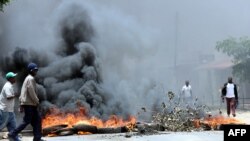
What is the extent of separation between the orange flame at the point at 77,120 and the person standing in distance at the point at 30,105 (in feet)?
7.72

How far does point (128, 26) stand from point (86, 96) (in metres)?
5.60

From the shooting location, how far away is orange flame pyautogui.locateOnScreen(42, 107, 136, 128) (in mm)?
11414

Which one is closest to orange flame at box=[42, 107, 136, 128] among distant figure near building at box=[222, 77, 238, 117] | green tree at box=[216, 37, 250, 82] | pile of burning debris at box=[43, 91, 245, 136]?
pile of burning debris at box=[43, 91, 245, 136]

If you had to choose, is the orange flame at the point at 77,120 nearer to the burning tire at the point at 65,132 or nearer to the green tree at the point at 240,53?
the burning tire at the point at 65,132

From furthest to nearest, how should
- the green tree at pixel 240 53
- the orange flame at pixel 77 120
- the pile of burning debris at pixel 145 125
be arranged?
the green tree at pixel 240 53
the orange flame at pixel 77 120
the pile of burning debris at pixel 145 125

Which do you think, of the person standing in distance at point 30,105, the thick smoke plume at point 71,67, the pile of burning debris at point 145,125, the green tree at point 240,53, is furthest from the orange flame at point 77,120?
the green tree at point 240,53

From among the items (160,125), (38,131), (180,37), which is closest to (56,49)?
(160,125)

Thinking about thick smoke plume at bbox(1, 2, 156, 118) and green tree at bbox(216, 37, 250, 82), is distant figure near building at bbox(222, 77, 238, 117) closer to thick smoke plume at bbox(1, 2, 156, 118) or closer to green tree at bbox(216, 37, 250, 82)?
thick smoke plume at bbox(1, 2, 156, 118)

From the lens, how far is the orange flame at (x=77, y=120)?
37.4 feet

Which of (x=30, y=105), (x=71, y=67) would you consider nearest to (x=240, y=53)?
(x=71, y=67)

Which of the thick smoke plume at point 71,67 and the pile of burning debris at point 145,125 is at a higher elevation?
the thick smoke plume at point 71,67

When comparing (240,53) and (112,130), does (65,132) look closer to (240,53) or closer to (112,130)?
(112,130)

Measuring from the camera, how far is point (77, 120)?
11867 mm

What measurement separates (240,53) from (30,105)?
22.2m
